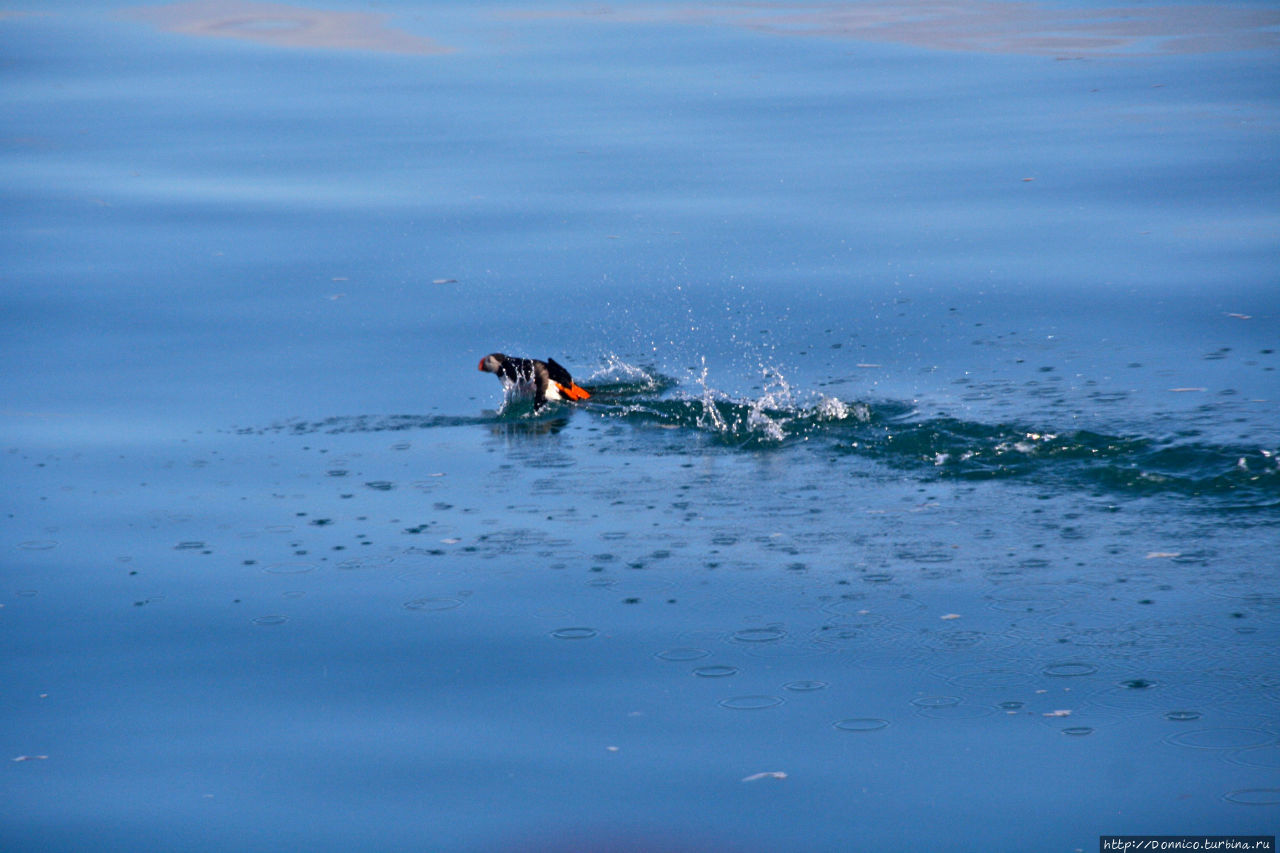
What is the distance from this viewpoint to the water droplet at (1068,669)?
15.7 ft

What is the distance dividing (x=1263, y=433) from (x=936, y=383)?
1629mm

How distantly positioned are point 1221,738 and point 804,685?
3.93 feet

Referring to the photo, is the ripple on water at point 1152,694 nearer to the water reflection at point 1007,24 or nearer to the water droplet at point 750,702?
the water droplet at point 750,702

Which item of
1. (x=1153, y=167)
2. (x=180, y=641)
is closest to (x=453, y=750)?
(x=180, y=641)

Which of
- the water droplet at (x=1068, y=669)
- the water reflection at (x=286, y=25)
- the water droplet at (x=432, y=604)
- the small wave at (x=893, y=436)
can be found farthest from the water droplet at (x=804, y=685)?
the water reflection at (x=286, y=25)

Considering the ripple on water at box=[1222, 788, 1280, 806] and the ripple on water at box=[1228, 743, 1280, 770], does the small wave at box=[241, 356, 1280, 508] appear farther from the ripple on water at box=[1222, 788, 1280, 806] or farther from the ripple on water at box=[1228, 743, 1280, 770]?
the ripple on water at box=[1222, 788, 1280, 806]

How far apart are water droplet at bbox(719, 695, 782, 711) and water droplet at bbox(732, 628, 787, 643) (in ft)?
1.33

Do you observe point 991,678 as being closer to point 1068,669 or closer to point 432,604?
point 1068,669

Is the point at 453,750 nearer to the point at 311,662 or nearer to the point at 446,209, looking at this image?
the point at 311,662

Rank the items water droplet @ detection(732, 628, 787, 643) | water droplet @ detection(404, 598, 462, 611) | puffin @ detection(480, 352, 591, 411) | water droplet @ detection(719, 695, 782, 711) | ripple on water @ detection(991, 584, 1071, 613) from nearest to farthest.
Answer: water droplet @ detection(719, 695, 782, 711) → water droplet @ detection(732, 628, 787, 643) → ripple on water @ detection(991, 584, 1071, 613) → water droplet @ detection(404, 598, 462, 611) → puffin @ detection(480, 352, 591, 411)

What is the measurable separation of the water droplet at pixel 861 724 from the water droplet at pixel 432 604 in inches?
61.9

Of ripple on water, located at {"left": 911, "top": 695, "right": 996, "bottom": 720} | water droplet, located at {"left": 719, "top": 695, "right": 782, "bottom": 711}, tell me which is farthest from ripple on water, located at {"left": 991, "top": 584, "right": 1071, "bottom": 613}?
water droplet, located at {"left": 719, "top": 695, "right": 782, "bottom": 711}

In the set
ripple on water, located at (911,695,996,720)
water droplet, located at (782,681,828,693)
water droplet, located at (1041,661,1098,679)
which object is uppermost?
water droplet, located at (1041,661,1098,679)

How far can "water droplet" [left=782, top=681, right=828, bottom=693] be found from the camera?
4.77 metres
